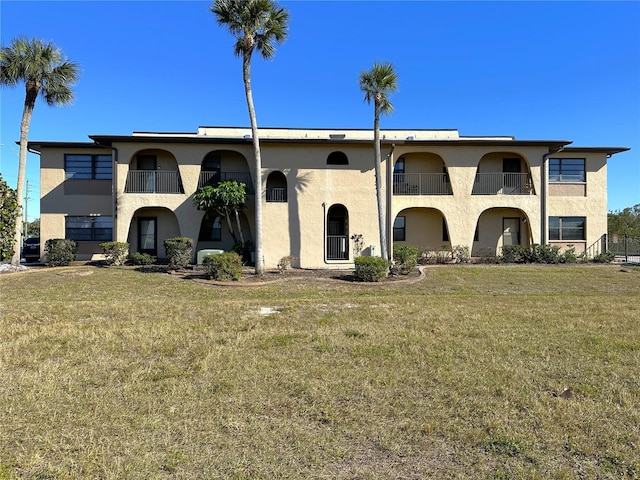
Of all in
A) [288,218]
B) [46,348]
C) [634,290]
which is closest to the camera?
[46,348]

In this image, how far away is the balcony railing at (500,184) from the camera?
20812mm

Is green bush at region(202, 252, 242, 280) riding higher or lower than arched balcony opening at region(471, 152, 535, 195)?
lower

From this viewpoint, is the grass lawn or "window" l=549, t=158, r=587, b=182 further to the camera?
Answer: "window" l=549, t=158, r=587, b=182

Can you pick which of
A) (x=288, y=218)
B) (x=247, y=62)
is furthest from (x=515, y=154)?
(x=247, y=62)

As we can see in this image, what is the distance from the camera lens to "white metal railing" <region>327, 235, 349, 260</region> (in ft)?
60.8

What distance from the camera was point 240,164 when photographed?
20281 millimetres

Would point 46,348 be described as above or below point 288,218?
below

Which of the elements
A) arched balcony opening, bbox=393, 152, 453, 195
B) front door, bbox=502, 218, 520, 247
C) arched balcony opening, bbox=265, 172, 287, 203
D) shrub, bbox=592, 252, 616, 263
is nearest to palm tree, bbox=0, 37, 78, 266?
arched balcony opening, bbox=265, 172, 287, 203

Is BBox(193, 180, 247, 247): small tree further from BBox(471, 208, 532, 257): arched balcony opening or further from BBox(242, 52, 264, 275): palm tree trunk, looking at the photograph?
BBox(471, 208, 532, 257): arched balcony opening

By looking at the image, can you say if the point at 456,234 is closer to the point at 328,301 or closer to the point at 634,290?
the point at 634,290

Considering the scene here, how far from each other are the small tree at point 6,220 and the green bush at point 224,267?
733 centimetres

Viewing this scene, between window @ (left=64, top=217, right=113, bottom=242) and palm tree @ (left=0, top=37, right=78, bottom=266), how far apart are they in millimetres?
3457

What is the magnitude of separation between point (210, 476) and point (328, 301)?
7671 millimetres

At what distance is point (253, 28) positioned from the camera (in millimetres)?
14148
